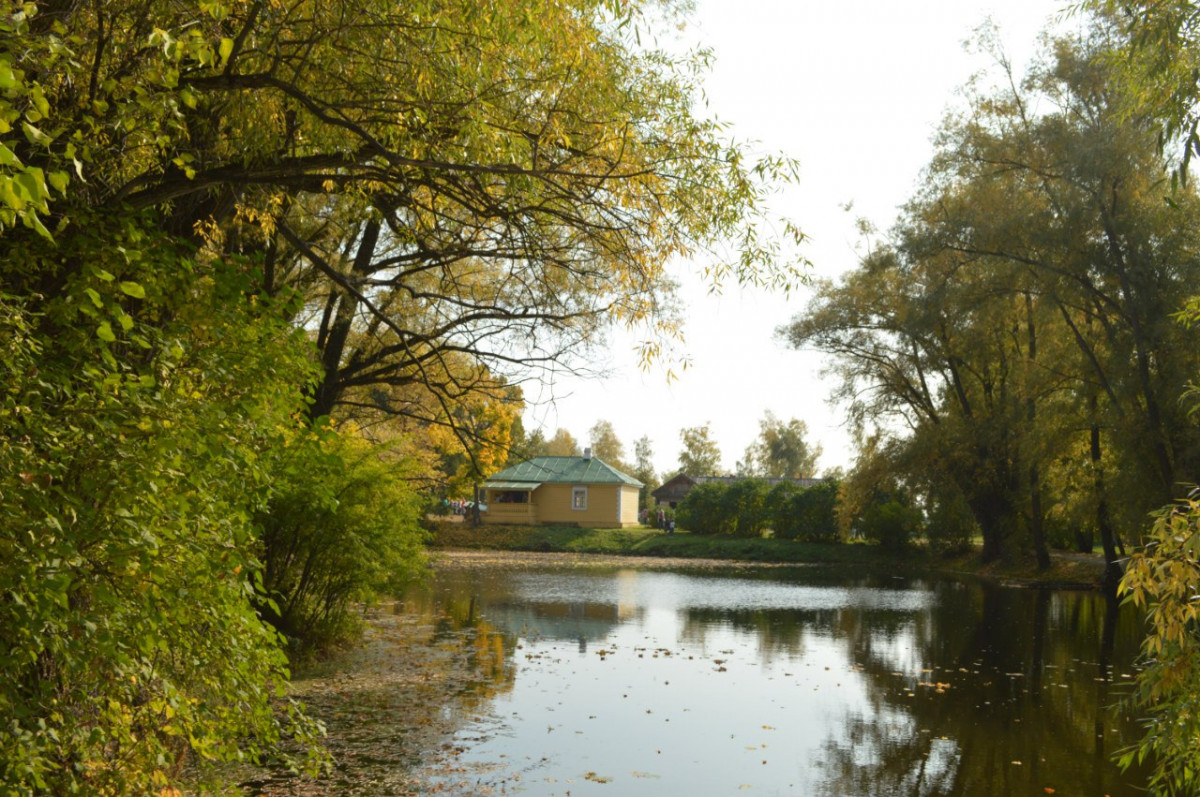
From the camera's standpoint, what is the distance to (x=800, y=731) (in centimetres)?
974

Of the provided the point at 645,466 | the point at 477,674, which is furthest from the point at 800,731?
the point at 645,466

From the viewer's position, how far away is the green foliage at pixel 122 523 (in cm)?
379

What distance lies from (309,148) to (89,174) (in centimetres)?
190

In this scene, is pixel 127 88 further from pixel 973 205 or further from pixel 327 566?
pixel 973 205

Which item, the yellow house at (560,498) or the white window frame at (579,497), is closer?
the yellow house at (560,498)

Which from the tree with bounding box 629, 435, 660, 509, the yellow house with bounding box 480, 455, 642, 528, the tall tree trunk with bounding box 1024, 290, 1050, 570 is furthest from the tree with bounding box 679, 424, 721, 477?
the tall tree trunk with bounding box 1024, 290, 1050, 570

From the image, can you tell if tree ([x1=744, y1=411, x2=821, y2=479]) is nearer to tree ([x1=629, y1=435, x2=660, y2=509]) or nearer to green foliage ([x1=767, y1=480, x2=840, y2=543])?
tree ([x1=629, y1=435, x2=660, y2=509])

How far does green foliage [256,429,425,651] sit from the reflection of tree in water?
574 cm

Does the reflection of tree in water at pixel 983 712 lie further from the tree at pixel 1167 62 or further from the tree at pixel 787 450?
the tree at pixel 787 450

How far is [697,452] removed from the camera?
7894 centimetres

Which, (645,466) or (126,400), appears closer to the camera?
(126,400)

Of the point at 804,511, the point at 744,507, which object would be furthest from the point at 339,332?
the point at 744,507

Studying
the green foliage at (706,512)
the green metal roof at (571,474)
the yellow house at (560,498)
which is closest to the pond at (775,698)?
the green foliage at (706,512)

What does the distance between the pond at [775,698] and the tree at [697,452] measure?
56.2m
